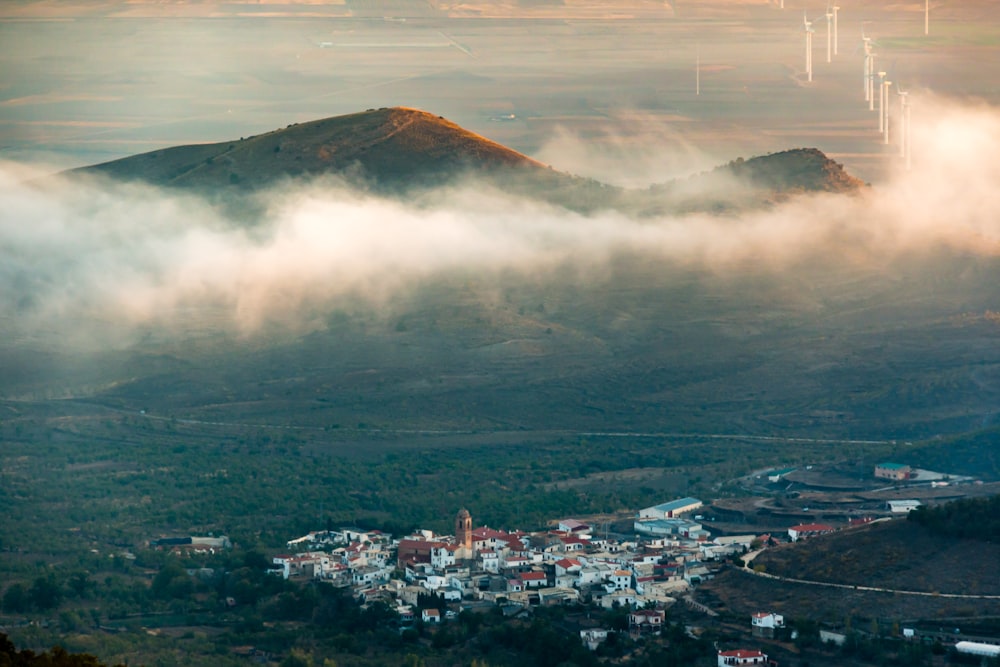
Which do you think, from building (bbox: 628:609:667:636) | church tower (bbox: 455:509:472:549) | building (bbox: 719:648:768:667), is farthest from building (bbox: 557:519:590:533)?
building (bbox: 719:648:768:667)

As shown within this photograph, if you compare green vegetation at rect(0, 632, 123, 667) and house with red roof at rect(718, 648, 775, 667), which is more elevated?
green vegetation at rect(0, 632, 123, 667)

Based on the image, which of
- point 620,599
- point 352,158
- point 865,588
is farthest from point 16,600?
point 352,158

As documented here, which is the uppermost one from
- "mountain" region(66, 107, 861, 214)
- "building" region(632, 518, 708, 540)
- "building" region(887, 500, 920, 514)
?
"mountain" region(66, 107, 861, 214)

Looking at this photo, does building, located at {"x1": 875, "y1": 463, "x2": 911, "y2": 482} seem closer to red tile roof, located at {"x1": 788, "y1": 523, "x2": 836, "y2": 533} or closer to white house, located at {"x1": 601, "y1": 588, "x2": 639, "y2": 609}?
red tile roof, located at {"x1": 788, "y1": 523, "x2": 836, "y2": 533}

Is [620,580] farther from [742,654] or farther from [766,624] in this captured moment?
[742,654]

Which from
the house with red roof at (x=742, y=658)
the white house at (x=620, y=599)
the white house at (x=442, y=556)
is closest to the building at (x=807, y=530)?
the white house at (x=620, y=599)

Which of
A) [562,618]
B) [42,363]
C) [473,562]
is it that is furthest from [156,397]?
[562,618]
